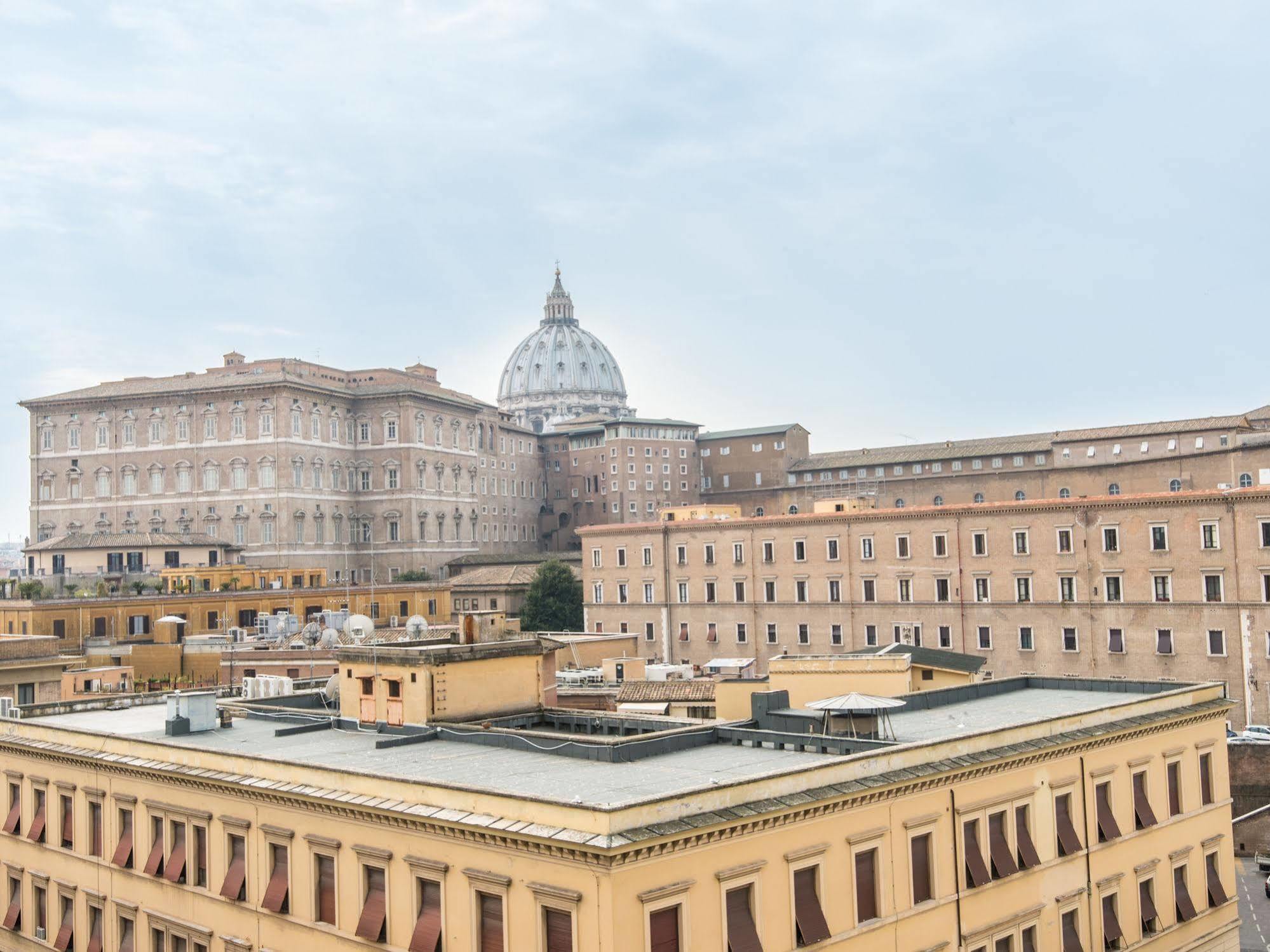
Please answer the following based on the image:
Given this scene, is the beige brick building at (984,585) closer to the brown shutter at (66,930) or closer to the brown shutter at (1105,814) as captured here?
the brown shutter at (1105,814)

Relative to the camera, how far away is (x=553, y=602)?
82938mm

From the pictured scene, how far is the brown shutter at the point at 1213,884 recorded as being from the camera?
24.3 meters

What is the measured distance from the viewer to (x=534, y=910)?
47.2ft

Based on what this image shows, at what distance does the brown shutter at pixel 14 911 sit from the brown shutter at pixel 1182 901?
21.2m

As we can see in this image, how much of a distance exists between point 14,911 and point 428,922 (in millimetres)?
13621

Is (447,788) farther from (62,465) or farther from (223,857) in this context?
(62,465)

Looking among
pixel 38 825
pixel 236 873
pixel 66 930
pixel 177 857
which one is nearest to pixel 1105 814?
pixel 236 873

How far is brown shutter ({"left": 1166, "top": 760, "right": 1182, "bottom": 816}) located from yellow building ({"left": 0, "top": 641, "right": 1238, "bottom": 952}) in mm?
55

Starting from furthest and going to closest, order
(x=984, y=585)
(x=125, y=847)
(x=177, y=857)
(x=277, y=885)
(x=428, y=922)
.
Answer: (x=984, y=585) < (x=125, y=847) < (x=177, y=857) < (x=277, y=885) < (x=428, y=922)

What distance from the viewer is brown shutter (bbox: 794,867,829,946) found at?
1571 centimetres

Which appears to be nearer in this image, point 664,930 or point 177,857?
point 664,930

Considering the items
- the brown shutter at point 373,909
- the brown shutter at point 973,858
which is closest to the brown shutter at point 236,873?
the brown shutter at point 373,909

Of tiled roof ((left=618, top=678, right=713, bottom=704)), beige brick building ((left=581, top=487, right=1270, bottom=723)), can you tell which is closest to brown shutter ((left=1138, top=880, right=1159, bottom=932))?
tiled roof ((left=618, top=678, right=713, bottom=704))

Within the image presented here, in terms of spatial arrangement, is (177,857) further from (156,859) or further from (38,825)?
(38,825)
